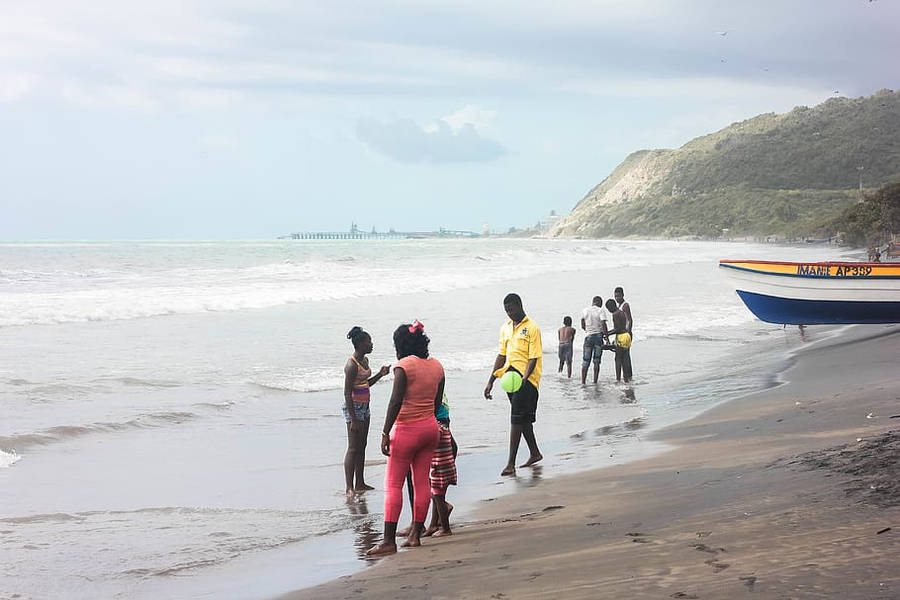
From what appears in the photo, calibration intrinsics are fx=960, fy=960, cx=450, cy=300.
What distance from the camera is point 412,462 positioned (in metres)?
6.54

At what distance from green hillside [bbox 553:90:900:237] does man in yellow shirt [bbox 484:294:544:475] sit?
374 feet

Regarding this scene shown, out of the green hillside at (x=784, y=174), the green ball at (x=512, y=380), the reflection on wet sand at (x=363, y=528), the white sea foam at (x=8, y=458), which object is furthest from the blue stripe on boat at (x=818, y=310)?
the green hillside at (x=784, y=174)

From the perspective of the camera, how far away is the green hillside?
5610 inches

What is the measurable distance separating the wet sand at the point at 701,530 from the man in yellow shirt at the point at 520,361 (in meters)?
0.81

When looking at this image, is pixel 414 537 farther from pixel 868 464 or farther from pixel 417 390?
pixel 868 464

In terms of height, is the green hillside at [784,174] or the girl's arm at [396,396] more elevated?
the green hillside at [784,174]

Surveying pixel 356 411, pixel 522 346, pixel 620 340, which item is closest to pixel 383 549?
pixel 356 411

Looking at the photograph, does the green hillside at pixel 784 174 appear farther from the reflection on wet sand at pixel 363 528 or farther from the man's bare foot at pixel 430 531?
the man's bare foot at pixel 430 531

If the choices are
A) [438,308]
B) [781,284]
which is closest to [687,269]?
[438,308]

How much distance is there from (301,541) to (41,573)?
179 centimetres

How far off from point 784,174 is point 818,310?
15519cm

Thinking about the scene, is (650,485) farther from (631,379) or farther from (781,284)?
(781,284)

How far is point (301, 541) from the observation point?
23.5ft

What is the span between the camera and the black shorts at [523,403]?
29.6 feet
